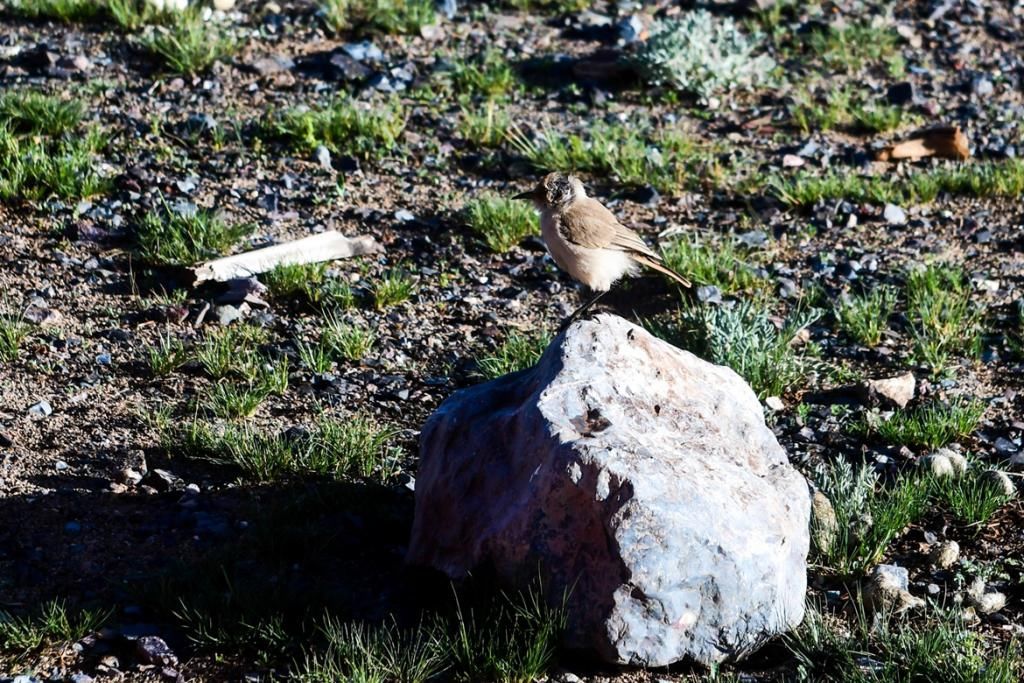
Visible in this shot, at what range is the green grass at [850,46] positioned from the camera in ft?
41.3

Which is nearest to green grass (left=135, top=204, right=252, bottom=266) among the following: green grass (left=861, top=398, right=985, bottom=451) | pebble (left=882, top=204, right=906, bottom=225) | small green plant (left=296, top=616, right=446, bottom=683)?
small green plant (left=296, top=616, right=446, bottom=683)

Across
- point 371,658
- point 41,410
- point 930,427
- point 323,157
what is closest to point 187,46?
point 323,157

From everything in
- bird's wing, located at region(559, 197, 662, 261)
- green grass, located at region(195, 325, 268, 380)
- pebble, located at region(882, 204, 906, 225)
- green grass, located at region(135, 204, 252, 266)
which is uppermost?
bird's wing, located at region(559, 197, 662, 261)

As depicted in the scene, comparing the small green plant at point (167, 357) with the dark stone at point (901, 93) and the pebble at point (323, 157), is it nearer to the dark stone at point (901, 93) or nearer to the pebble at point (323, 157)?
the pebble at point (323, 157)

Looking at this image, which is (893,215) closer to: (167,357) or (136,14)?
(167,357)

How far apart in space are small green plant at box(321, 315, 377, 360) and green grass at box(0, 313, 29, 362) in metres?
1.85

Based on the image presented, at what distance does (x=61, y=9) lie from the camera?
12000 millimetres

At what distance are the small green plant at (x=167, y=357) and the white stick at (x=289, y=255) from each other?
0.83m

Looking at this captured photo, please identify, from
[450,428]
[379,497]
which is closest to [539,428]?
[450,428]

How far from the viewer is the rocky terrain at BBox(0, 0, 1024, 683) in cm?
599

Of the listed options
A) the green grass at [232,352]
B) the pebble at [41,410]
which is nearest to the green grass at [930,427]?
the green grass at [232,352]

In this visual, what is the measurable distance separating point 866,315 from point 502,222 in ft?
8.80

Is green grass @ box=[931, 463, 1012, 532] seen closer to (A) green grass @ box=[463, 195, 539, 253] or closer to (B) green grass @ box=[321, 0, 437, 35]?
(A) green grass @ box=[463, 195, 539, 253]

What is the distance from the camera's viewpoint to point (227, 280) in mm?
8906
